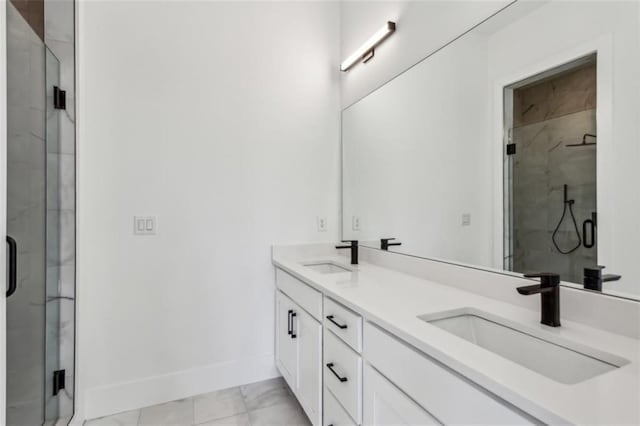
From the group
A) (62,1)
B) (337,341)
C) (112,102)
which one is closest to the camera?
(337,341)

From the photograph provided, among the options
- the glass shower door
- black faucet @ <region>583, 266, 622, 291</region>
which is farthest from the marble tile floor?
black faucet @ <region>583, 266, 622, 291</region>

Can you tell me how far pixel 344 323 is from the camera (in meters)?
1.30

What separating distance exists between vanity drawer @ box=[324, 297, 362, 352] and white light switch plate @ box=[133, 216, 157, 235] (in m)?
1.16

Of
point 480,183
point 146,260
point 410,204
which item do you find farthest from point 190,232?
point 480,183

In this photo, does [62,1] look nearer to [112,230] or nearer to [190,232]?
[112,230]

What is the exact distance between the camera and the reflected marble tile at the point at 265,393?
1958mm

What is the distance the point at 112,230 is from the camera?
1.88 metres

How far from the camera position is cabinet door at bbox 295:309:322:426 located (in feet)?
5.03

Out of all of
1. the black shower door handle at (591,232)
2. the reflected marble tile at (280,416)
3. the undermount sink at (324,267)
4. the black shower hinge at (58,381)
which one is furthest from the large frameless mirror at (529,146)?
the black shower hinge at (58,381)

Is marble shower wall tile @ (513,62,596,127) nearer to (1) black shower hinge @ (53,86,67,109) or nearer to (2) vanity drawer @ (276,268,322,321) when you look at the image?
(2) vanity drawer @ (276,268,322,321)

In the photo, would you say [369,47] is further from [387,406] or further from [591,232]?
[387,406]

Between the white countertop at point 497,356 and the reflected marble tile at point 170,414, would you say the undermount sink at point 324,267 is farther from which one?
the reflected marble tile at point 170,414

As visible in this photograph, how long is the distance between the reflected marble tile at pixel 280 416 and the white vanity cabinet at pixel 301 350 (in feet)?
0.43

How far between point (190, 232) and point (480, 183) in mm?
1625
